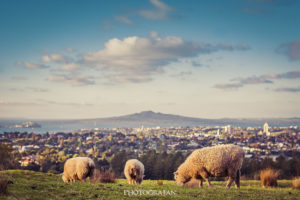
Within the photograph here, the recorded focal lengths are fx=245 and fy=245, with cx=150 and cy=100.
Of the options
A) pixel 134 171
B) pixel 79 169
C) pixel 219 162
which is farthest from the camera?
pixel 134 171

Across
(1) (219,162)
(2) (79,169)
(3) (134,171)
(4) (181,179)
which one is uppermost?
(1) (219,162)

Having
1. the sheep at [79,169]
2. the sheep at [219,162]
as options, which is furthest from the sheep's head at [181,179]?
the sheep at [79,169]

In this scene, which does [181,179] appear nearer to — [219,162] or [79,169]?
[219,162]

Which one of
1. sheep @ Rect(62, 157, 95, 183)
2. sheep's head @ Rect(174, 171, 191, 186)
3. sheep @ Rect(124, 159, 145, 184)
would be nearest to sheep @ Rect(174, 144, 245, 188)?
sheep's head @ Rect(174, 171, 191, 186)

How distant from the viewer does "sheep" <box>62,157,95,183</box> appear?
545 inches

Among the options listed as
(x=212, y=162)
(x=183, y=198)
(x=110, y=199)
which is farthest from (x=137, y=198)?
(x=212, y=162)

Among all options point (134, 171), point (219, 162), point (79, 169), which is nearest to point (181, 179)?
point (219, 162)

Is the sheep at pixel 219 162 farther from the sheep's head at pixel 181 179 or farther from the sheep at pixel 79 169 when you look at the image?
the sheep at pixel 79 169

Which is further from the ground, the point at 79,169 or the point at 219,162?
the point at 219,162

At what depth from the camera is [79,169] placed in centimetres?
1388

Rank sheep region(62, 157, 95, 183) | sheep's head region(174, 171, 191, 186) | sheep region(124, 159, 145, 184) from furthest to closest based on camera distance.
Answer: sheep region(124, 159, 145, 184), sheep region(62, 157, 95, 183), sheep's head region(174, 171, 191, 186)

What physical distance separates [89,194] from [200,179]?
6.86 metres

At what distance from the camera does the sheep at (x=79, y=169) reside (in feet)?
45.4

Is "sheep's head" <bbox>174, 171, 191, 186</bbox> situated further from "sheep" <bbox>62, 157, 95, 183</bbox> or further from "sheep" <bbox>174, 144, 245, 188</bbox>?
"sheep" <bbox>62, 157, 95, 183</bbox>
